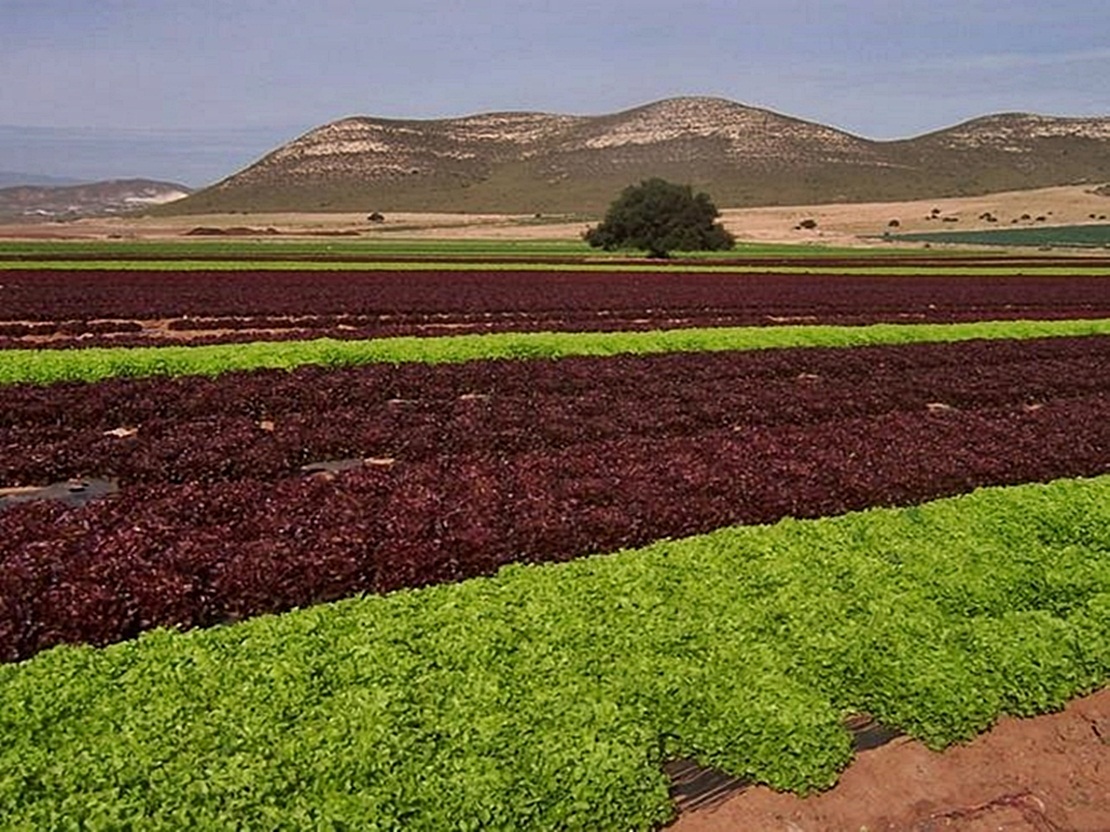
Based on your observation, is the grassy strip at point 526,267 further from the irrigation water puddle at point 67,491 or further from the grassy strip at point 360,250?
the irrigation water puddle at point 67,491

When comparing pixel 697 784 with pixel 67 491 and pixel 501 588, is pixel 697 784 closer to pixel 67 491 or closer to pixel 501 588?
pixel 501 588

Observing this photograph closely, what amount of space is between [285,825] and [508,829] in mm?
1346

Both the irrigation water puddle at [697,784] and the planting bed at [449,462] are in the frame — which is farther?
the planting bed at [449,462]

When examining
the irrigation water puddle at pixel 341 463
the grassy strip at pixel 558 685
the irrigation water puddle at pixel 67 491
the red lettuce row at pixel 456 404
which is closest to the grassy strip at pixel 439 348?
the red lettuce row at pixel 456 404

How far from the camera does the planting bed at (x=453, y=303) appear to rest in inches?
1144

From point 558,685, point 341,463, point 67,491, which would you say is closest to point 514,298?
point 341,463

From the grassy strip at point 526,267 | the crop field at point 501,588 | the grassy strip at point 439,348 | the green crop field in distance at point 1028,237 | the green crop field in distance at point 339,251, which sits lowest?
the crop field at point 501,588

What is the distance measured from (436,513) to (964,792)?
5455mm

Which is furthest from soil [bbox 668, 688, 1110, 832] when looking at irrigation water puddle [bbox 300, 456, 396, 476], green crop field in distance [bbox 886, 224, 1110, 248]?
green crop field in distance [bbox 886, 224, 1110, 248]

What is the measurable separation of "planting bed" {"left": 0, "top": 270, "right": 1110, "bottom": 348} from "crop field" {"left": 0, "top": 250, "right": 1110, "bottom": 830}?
1031 centimetres

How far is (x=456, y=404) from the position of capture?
16.6 metres

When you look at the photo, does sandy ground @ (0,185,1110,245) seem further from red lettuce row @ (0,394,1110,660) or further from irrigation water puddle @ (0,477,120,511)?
irrigation water puddle @ (0,477,120,511)

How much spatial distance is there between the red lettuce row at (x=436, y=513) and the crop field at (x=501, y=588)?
43mm

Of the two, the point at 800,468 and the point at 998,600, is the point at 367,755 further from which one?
the point at 800,468
